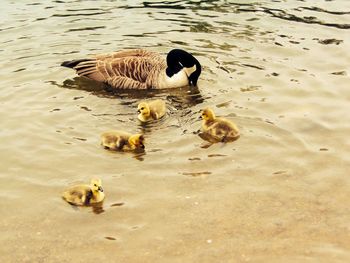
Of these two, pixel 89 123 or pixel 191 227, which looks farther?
pixel 89 123

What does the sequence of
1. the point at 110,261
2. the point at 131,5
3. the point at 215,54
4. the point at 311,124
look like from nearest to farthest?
the point at 110,261, the point at 311,124, the point at 215,54, the point at 131,5

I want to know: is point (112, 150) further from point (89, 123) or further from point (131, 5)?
point (131, 5)

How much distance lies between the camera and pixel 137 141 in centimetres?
917

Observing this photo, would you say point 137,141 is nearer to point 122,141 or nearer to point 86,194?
point 122,141

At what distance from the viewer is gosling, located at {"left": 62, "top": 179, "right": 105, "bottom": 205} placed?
7.81m

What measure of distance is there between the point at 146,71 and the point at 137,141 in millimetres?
3388

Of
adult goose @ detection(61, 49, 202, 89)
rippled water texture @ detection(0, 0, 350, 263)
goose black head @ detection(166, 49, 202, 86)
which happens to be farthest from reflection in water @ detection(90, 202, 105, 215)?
goose black head @ detection(166, 49, 202, 86)

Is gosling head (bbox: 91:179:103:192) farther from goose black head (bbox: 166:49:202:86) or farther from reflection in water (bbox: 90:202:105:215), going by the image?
goose black head (bbox: 166:49:202:86)

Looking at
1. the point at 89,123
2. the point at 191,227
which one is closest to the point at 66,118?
the point at 89,123

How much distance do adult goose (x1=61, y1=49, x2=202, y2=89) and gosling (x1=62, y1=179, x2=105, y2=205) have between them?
15.2ft

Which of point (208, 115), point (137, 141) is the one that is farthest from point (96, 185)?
point (208, 115)

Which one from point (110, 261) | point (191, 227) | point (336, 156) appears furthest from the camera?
point (336, 156)

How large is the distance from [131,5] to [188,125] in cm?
847

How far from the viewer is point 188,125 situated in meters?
10.3
